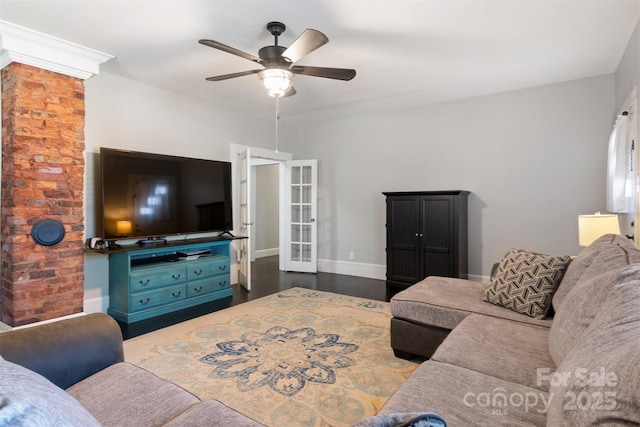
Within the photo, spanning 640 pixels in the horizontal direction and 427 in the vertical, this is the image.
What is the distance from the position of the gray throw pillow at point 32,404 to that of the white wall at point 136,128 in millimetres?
3378

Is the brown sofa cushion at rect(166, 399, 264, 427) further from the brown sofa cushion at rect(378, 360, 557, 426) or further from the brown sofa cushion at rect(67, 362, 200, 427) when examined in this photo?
the brown sofa cushion at rect(378, 360, 557, 426)

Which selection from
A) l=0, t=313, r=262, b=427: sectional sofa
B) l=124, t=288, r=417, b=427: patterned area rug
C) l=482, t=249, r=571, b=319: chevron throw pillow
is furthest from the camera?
l=482, t=249, r=571, b=319: chevron throw pillow

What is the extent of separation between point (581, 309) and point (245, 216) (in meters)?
4.18

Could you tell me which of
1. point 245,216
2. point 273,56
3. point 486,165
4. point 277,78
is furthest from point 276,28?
point 486,165

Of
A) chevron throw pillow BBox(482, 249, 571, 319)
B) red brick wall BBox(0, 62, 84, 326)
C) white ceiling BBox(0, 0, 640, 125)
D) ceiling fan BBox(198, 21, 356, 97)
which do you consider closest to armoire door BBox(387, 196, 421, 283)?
white ceiling BBox(0, 0, 640, 125)

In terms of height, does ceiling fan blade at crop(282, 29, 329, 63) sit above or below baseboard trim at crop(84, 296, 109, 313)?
above

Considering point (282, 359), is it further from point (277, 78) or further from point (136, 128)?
point (136, 128)

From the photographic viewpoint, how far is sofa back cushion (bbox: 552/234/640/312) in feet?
5.31

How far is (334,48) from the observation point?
3.11 metres

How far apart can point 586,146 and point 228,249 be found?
4641mm

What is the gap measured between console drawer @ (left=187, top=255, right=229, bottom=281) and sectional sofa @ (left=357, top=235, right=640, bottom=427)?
8.37 ft

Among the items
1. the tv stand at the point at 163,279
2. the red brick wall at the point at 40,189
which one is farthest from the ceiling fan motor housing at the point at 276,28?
the tv stand at the point at 163,279

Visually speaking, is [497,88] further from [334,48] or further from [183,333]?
[183,333]

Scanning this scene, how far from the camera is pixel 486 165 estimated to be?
15.1ft
